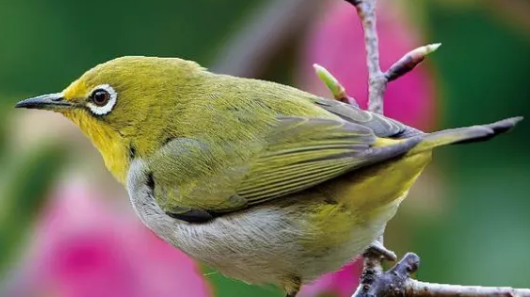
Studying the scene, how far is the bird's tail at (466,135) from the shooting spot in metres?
2.70

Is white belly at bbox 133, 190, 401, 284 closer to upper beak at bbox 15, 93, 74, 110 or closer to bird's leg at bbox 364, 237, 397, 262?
bird's leg at bbox 364, 237, 397, 262

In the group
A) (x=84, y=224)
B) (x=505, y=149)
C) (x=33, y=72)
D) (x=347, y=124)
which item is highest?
(x=33, y=72)

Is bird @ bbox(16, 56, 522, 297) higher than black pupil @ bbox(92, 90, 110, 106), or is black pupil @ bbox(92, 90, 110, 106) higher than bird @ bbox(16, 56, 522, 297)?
black pupil @ bbox(92, 90, 110, 106)

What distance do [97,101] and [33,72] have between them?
182 centimetres

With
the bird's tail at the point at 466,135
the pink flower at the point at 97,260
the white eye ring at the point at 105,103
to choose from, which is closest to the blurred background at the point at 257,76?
the pink flower at the point at 97,260

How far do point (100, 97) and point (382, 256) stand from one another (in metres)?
0.95

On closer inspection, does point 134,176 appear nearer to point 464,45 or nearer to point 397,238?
point 397,238

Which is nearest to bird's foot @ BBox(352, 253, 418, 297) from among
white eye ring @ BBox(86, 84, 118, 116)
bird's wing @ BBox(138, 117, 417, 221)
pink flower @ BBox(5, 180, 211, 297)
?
bird's wing @ BBox(138, 117, 417, 221)

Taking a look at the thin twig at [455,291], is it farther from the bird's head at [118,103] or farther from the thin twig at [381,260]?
the bird's head at [118,103]

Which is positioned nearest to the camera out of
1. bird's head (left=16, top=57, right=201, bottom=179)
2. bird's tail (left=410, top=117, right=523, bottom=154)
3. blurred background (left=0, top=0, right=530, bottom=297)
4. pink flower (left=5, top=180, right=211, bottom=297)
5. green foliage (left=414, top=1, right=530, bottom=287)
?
bird's tail (left=410, top=117, right=523, bottom=154)

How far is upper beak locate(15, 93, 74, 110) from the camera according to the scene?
3.57 metres

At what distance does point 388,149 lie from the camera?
3.03 meters

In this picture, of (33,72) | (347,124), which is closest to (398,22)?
(347,124)

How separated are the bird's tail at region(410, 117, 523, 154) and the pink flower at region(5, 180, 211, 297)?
2.26 feet
